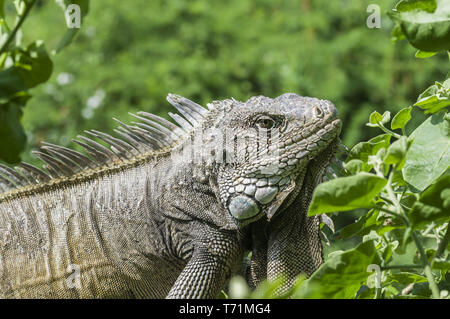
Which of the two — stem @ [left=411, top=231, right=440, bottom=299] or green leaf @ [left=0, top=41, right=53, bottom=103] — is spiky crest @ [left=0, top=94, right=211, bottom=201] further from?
stem @ [left=411, top=231, right=440, bottom=299]

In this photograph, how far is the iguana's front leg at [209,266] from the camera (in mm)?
1868

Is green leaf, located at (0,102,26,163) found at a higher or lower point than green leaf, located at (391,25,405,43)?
lower

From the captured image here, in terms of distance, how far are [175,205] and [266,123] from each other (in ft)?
1.36

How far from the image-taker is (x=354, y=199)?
1.05 m

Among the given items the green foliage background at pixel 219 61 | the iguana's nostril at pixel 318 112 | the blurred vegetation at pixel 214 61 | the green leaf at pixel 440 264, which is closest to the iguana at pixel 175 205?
the iguana's nostril at pixel 318 112

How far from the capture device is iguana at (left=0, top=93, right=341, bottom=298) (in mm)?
1934

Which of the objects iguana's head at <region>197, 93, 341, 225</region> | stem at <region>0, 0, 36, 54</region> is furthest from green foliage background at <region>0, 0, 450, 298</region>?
stem at <region>0, 0, 36, 54</region>

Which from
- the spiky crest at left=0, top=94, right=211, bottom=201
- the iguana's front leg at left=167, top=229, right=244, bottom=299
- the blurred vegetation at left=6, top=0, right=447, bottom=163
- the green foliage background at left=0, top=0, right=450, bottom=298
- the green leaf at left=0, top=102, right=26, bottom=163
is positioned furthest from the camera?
the blurred vegetation at left=6, top=0, right=447, bottom=163

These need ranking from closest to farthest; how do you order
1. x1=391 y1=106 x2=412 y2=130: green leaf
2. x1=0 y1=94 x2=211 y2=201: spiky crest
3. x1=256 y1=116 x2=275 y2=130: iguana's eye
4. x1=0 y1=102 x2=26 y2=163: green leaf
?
x1=0 y1=102 x2=26 y2=163: green leaf, x1=391 y1=106 x2=412 y2=130: green leaf, x1=256 y1=116 x2=275 y2=130: iguana's eye, x1=0 y1=94 x2=211 y2=201: spiky crest

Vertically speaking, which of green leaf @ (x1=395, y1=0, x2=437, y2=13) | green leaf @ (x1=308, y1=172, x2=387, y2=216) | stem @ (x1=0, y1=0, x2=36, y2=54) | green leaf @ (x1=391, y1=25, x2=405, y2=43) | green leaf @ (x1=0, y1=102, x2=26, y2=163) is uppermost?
stem @ (x1=0, y1=0, x2=36, y2=54)

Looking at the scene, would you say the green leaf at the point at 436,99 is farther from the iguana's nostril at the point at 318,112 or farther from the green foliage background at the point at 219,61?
the green foliage background at the point at 219,61

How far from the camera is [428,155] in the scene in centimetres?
139

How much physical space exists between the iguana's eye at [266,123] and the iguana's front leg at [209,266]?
0.36 m

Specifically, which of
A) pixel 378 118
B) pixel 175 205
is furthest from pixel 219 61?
pixel 378 118
